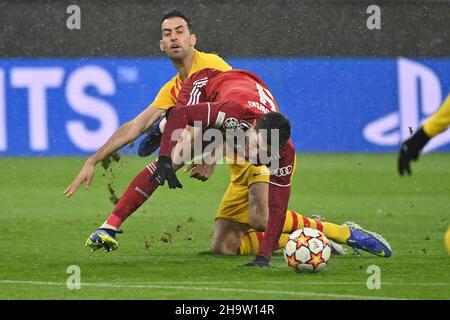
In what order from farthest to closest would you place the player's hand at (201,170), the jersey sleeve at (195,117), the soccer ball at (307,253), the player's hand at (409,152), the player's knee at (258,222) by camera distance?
1. the player's knee at (258,222)
2. the player's hand at (201,170)
3. the soccer ball at (307,253)
4. the jersey sleeve at (195,117)
5. the player's hand at (409,152)

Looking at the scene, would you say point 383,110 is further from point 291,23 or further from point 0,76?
point 0,76

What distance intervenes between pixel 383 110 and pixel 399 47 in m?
0.97

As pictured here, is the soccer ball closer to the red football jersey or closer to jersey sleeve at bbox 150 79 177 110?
the red football jersey

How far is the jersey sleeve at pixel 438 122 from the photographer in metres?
6.75

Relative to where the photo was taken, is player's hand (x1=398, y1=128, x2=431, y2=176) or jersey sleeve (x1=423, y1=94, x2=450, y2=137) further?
jersey sleeve (x1=423, y1=94, x2=450, y2=137)

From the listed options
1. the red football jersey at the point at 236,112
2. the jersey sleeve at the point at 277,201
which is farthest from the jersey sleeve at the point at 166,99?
the jersey sleeve at the point at 277,201

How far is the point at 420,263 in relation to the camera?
9.05m

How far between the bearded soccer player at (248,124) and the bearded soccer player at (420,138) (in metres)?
1.77

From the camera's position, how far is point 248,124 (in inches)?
341

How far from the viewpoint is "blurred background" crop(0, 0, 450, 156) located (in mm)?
16531

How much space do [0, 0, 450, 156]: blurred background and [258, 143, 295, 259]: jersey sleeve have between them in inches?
310

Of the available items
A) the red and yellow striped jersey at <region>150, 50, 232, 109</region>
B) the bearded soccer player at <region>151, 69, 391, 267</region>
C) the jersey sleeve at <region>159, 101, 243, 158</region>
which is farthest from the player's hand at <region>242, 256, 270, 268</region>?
the red and yellow striped jersey at <region>150, 50, 232, 109</region>

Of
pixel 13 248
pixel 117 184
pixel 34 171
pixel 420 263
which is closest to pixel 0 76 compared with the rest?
pixel 34 171

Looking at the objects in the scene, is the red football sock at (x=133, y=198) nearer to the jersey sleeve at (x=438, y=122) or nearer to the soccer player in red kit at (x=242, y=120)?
the soccer player in red kit at (x=242, y=120)
